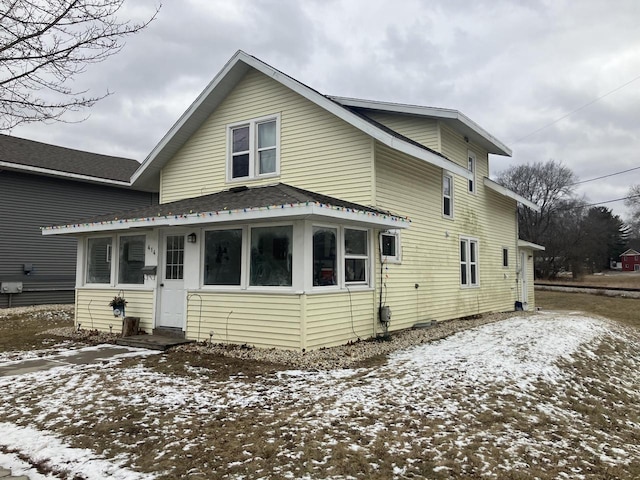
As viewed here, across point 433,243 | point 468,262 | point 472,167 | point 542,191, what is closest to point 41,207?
point 433,243

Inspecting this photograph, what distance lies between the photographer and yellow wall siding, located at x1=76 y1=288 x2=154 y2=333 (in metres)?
10.3

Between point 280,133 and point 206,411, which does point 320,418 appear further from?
point 280,133

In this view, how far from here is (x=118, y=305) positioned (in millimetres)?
10492

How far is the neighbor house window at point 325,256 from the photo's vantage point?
827 cm

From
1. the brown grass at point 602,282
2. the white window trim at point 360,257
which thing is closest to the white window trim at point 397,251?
the white window trim at point 360,257

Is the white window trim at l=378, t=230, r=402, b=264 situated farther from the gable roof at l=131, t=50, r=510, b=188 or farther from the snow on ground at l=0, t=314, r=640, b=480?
the snow on ground at l=0, t=314, r=640, b=480

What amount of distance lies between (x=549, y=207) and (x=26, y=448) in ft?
194

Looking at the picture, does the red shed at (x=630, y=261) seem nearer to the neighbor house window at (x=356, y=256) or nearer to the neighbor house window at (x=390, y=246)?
the neighbor house window at (x=390, y=246)

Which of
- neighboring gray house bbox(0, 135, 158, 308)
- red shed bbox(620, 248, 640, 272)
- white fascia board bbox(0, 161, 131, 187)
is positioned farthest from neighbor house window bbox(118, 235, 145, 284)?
red shed bbox(620, 248, 640, 272)

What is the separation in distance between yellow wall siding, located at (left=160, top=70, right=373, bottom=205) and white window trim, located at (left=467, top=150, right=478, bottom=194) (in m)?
6.39

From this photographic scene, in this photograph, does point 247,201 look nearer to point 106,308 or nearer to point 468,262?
point 106,308

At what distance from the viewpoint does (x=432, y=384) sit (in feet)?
20.5

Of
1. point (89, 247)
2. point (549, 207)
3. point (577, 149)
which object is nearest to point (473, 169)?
point (89, 247)

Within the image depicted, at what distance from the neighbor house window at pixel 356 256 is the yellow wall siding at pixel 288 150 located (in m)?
0.83
